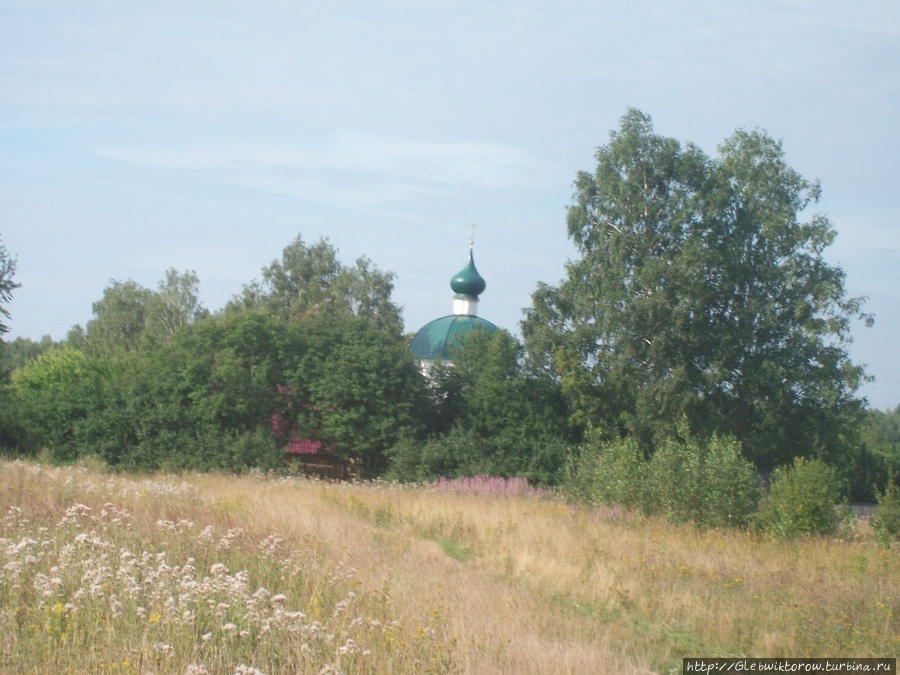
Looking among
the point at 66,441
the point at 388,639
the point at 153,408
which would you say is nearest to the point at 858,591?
the point at 388,639

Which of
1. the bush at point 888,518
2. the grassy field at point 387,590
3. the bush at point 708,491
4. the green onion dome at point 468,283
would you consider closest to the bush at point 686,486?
the bush at point 708,491

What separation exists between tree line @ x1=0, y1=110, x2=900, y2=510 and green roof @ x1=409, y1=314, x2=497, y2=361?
11345 mm

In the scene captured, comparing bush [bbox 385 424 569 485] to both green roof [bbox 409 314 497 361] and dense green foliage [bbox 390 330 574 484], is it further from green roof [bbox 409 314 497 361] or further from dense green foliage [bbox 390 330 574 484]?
green roof [bbox 409 314 497 361]

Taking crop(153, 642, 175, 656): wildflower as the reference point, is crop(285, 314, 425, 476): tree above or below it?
above

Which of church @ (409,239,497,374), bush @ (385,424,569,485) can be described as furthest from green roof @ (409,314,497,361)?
bush @ (385,424,569,485)

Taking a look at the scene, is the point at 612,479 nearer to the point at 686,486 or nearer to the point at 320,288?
the point at 686,486

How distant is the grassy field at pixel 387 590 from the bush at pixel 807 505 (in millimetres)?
760

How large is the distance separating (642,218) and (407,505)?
18.6m

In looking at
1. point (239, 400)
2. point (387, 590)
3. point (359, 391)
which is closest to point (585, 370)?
point (359, 391)

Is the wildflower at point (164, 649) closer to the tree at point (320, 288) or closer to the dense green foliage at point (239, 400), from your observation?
the dense green foliage at point (239, 400)

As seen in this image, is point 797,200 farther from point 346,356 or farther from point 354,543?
point 354,543

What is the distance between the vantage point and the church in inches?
1807

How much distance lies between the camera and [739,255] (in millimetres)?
33969

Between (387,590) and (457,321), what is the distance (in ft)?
129
